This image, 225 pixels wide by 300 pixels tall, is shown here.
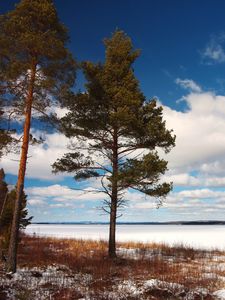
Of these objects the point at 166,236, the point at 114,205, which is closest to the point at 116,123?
the point at 114,205

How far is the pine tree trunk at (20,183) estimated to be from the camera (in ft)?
44.3

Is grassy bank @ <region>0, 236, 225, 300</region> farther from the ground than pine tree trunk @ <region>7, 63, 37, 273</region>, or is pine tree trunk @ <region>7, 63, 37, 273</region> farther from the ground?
pine tree trunk @ <region>7, 63, 37, 273</region>

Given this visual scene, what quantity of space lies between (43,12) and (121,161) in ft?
28.8

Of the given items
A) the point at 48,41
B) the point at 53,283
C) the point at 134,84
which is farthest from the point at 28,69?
the point at 53,283

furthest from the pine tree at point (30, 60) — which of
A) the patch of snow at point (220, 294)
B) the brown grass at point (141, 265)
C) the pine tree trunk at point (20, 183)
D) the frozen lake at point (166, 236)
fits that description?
the frozen lake at point (166, 236)

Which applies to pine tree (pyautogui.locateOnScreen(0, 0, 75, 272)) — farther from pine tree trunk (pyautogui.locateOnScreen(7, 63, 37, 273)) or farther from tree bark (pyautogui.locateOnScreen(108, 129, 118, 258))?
tree bark (pyautogui.locateOnScreen(108, 129, 118, 258))

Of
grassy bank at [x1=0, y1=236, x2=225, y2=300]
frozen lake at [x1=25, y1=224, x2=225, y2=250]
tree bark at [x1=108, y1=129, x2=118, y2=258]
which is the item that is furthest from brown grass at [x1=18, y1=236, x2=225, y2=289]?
frozen lake at [x1=25, y1=224, x2=225, y2=250]

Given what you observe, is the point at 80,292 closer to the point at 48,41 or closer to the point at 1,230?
the point at 48,41

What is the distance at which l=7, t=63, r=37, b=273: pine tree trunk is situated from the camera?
1352cm

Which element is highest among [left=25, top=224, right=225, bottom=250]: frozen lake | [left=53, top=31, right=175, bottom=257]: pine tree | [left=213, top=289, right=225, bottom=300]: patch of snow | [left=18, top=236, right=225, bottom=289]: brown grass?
[left=53, top=31, right=175, bottom=257]: pine tree

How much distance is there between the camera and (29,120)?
14789 mm

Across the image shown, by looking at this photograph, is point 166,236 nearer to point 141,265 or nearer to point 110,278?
point 141,265

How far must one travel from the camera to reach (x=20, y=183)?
14133mm

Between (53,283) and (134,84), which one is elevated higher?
(134,84)
